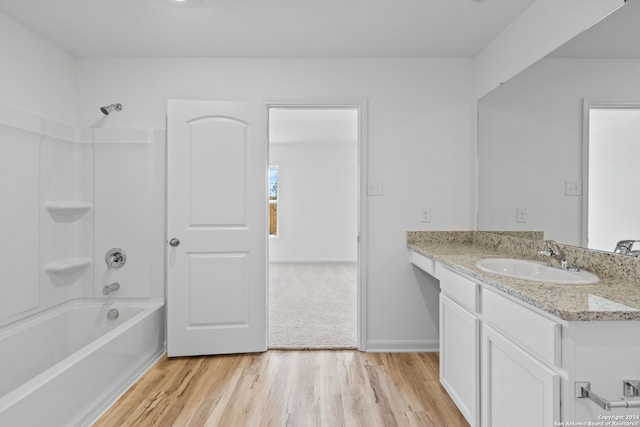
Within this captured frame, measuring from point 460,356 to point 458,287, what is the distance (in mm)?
372

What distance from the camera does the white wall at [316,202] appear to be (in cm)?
701

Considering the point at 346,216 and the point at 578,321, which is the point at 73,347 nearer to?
the point at 578,321

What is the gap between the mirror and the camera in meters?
1.55

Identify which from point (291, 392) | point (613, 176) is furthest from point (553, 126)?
point (291, 392)

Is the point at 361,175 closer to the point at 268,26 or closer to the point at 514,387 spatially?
the point at 268,26

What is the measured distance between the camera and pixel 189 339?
265 cm

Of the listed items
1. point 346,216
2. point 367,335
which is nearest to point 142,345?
A: point 367,335

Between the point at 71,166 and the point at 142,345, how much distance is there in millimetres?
1506

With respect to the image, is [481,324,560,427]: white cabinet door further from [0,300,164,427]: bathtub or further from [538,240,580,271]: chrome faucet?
[0,300,164,427]: bathtub

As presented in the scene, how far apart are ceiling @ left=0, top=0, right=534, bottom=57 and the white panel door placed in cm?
45

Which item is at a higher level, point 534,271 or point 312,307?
point 534,271

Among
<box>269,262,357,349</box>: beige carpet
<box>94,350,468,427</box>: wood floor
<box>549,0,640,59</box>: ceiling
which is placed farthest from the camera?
<box>269,262,357,349</box>: beige carpet

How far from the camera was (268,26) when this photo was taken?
2299 millimetres

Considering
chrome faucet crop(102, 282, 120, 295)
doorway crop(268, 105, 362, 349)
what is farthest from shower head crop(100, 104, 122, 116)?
doorway crop(268, 105, 362, 349)
